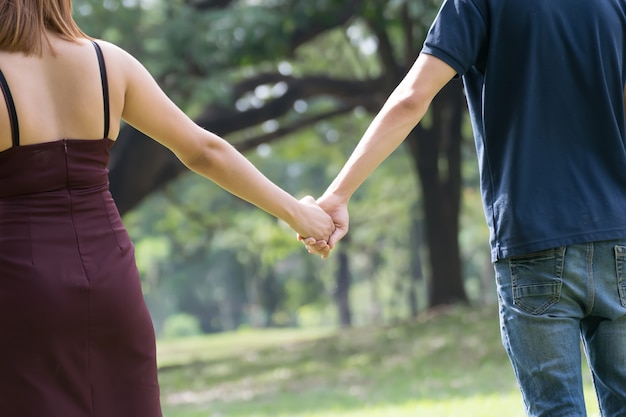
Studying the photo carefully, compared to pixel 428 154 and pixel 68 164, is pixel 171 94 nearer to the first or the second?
pixel 428 154

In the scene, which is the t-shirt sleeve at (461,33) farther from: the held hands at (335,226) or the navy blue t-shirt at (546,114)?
the held hands at (335,226)

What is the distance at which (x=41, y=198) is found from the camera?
2.78 metres

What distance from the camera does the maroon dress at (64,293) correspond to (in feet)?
8.99

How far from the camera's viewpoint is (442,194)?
58.1 ft

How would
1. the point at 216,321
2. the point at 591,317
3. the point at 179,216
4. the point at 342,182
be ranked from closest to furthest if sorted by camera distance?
the point at 591,317, the point at 342,182, the point at 179,216, the point at 216,321

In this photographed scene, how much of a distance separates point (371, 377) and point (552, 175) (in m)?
9.69

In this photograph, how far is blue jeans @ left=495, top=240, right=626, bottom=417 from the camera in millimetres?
2934

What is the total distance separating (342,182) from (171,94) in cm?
925

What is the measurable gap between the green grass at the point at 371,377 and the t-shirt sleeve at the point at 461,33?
4.94 meters

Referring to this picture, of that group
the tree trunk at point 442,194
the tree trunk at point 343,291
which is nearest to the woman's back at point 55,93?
the tree trunk at point 442,194

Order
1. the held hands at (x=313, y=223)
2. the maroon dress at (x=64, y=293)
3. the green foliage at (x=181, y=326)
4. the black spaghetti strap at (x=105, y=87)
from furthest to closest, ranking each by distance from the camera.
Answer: the green foliage at (x=181, y=326) → the held hands at (x=313, y=223) → the black spaghetti strap at (x=105, y=87) → the maroon dress at (x=64, y=293)

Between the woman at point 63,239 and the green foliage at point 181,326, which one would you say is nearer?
the woman at point 63,239

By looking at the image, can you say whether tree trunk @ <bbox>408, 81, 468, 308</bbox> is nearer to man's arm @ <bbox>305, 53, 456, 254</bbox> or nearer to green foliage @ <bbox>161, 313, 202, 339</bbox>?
Result: man's arm @ <bbox>305, 53, 456, 254</bbox>

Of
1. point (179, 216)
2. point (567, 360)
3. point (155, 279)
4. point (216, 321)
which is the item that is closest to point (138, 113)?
point (567, 360)
